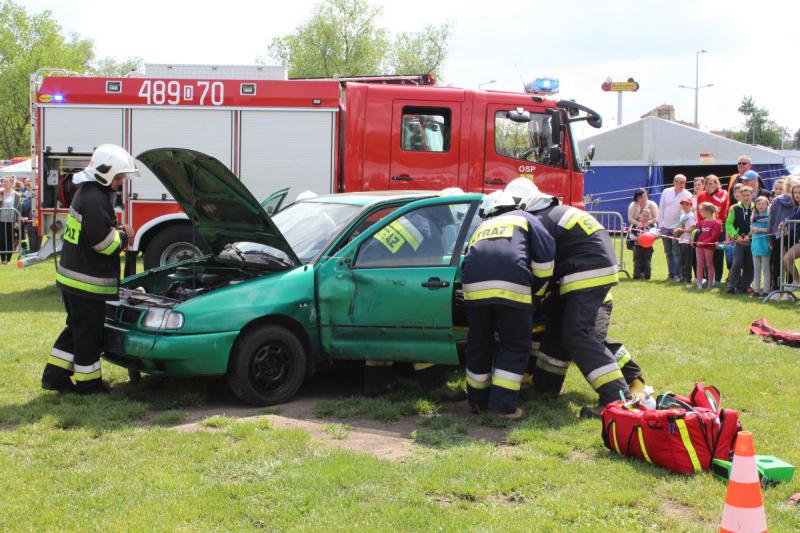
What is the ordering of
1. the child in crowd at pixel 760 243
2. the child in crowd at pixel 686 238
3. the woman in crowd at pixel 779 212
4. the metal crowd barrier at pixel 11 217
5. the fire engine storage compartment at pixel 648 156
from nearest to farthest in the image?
the woman in crowd at pixel 779 212 < the child in crowd at pixel 760 243 < the child in crowd at pixel 686 238 < the metal crowd barrier at pixel 11 217 < the fire engine storage compartment at pixel 648 156

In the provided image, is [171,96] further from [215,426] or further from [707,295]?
[707,295]

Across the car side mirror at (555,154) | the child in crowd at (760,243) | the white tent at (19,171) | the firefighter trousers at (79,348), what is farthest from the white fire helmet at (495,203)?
the white tent at (19,171)

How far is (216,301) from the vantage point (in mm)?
5605

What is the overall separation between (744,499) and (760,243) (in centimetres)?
869

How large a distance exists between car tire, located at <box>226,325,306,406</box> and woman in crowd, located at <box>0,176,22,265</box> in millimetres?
12891

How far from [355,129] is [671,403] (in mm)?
6439

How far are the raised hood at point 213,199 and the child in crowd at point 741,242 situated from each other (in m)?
→ 7.84

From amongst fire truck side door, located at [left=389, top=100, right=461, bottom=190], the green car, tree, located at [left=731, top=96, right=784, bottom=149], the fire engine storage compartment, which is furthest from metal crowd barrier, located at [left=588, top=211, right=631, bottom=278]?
tree, located at [left=731, top=96, right=784, bottom=149]

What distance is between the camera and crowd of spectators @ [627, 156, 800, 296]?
10.7m

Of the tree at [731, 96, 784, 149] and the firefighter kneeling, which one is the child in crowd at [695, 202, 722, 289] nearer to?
the firefighter kneeling

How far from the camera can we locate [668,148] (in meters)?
26.4

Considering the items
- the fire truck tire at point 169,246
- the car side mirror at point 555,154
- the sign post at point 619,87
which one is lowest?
the fire truck tire at point 169,246

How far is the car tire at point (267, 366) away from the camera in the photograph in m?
5.66

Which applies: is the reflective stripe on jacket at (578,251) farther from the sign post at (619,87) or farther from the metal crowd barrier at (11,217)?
the sign post at (619,87)
